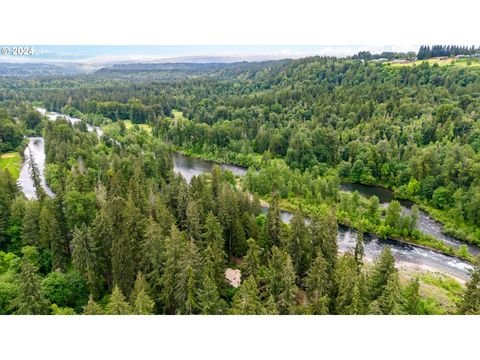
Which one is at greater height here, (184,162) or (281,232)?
(281,232)

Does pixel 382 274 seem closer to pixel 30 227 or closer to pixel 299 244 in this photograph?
pixel 299 244

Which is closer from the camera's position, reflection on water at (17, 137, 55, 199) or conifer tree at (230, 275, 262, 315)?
conifer tree at (230, 275, 262, 315)

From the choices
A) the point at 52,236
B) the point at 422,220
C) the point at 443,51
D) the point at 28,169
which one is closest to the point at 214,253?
the point at 52,236

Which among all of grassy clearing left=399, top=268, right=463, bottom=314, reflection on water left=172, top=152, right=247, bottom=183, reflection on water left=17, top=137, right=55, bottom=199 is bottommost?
reflection on water left=172, top=152, right=247, bottom=183

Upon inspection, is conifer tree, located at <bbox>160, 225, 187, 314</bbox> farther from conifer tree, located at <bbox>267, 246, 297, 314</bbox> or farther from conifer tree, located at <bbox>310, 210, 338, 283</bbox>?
conifer tree, located at <bbox>310, 210, 338, 283</bbox>

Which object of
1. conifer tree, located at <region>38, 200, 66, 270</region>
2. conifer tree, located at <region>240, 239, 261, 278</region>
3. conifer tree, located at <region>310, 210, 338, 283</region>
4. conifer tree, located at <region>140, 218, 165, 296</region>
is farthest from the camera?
conifer tree, located at <region>38, 200, 66, 270</region>

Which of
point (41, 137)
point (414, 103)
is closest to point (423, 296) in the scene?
point (414, 103)

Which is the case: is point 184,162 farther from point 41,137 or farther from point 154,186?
point 41,137

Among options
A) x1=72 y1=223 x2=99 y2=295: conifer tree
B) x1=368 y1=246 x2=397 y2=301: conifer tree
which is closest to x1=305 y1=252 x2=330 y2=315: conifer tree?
x1=368 y1=246 x2=397 y2=301: conifer tree
